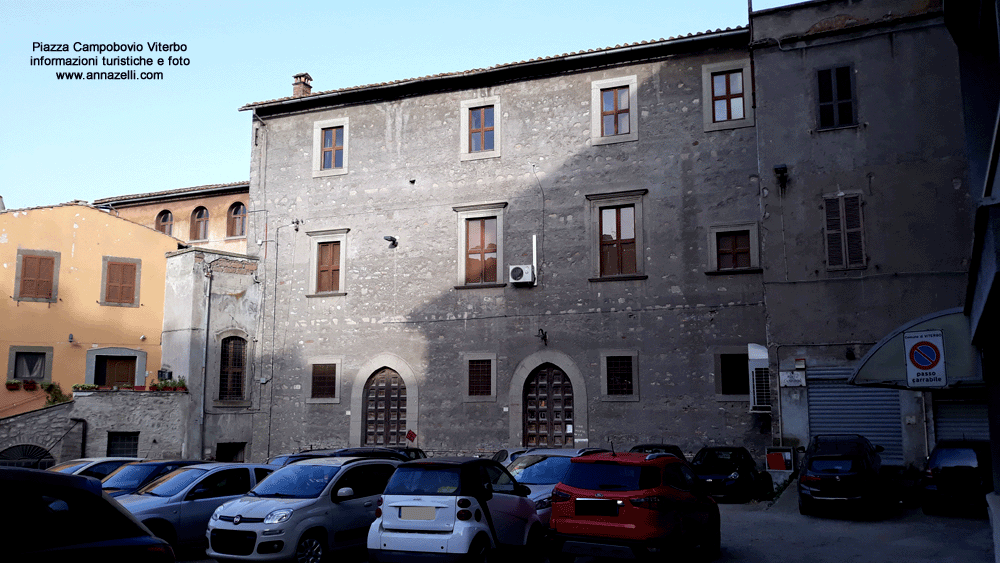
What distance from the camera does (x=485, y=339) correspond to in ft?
75.3

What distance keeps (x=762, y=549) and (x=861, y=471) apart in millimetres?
4080

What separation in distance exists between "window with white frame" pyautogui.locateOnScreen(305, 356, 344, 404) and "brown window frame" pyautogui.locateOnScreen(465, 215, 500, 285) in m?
4.90

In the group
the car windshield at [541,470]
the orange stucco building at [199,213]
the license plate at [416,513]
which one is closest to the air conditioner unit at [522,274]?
the car windshield at [541,470]

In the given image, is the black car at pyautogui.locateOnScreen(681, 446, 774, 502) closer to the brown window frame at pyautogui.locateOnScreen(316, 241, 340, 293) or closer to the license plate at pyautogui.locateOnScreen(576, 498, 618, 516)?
the license plate at pyautogui.locateOnScreen(576, 498, 618, 516)

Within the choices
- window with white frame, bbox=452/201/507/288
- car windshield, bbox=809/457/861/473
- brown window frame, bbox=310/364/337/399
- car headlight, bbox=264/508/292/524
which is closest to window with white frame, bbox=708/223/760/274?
window with white frame, bbox=452/201/507/288

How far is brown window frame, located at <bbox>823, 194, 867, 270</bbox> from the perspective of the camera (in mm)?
18344

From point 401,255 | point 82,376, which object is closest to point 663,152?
point 401,255

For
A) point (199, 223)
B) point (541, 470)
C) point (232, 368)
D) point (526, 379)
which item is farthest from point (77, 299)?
point (541, 470)

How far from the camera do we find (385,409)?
23953 mm

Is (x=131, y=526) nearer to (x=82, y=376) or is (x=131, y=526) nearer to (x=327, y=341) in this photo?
(x=327, y=341)

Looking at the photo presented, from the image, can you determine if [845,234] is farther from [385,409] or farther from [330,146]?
[330,146]

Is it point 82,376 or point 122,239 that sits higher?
point 122,239

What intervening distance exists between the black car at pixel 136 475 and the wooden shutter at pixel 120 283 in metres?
16.9

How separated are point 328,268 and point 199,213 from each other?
10315 mm
